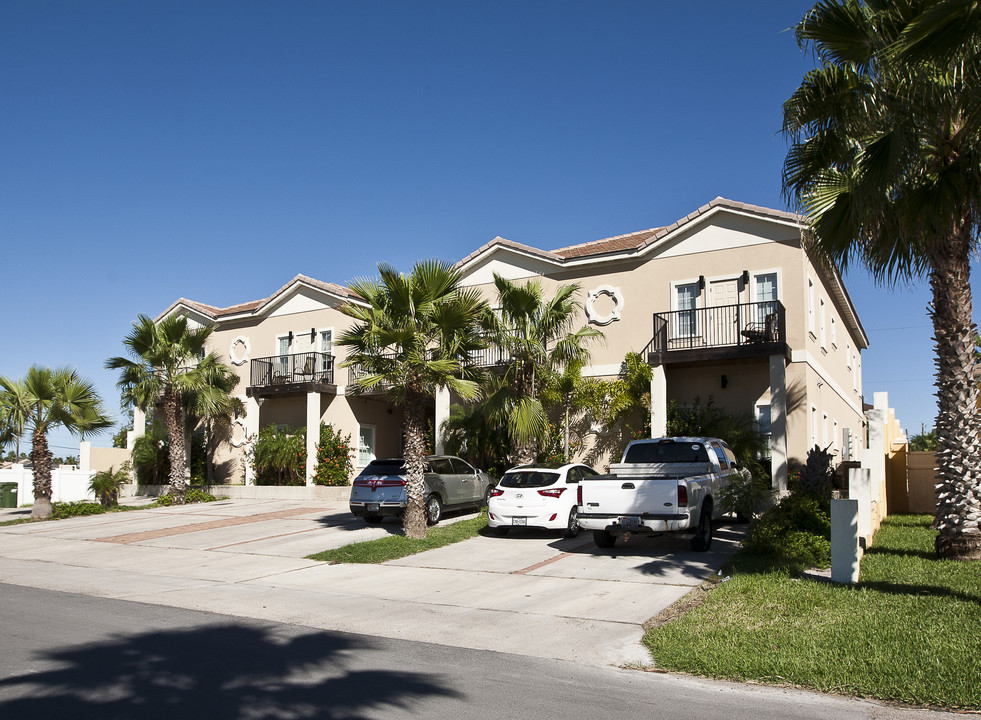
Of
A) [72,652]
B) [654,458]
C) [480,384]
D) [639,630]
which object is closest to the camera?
[72,652]

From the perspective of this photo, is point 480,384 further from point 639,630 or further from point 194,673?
point 194,673

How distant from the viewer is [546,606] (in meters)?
10.0

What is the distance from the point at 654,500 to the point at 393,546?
203 inches

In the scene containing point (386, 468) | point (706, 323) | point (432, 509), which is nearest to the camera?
point (432, 509)

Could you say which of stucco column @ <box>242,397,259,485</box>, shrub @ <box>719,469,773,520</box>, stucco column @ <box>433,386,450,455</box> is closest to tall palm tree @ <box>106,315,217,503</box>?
stucco column @ <box>242,397,259,485</box>

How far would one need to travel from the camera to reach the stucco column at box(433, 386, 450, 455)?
951 inches

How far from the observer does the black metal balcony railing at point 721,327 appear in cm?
1953

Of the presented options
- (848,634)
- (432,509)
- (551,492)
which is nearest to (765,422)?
(551,492)

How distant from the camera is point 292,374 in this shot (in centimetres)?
2872

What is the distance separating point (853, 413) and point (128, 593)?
26857 millimetres

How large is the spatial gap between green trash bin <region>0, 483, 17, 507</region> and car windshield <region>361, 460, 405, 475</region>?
55.3 feet

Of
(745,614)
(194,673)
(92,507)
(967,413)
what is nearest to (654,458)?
(967,413)

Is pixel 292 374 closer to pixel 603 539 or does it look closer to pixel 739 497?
pixel 603 539

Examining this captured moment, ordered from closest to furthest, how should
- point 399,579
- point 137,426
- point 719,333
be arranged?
1. point 399,579
2. point 719,333
3. point 137,426
